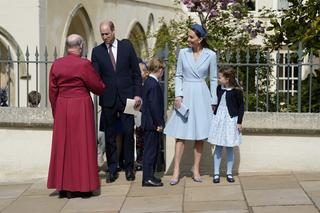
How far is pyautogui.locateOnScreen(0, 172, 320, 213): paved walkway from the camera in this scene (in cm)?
746

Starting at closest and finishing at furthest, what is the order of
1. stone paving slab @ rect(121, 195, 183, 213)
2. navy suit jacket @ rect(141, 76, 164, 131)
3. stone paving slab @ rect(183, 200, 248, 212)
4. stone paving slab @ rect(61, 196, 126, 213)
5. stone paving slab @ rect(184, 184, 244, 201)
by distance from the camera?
stone paving slab @ rect(183, 200, 248, 212) → stone paving slab @ rect(121, 195, 183, 213) → stone paving slab @ rect(61, 196, 126, 213) → stone paving slab @ rect(184, 184, 244, 201) → navy suit jacket @ rect(141, 76, 164, 131)

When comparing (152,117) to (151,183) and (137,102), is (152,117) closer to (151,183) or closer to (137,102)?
(137,102)

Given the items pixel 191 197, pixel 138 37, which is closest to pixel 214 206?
pixel 191 197

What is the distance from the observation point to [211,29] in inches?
550

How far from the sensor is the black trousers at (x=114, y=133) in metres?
8.69

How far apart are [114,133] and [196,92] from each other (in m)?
1.13

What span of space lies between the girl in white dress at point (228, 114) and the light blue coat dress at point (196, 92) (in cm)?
8

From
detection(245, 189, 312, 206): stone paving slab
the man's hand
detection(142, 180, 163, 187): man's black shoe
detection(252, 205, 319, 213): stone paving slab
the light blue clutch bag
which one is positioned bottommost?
detection(252, 205, 319, 213): stone paving slab

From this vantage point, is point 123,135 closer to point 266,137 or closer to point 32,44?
point 266,137

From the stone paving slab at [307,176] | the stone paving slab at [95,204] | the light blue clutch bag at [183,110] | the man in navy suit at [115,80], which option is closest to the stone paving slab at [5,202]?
the stone paving slab at [95,204]

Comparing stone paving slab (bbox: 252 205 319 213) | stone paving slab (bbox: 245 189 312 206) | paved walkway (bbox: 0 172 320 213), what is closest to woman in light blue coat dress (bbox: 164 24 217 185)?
paved walkway (bbox: 0 172 320 213)

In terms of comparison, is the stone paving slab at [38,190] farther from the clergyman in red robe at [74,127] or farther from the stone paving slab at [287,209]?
the stone paving slab at [287,209]

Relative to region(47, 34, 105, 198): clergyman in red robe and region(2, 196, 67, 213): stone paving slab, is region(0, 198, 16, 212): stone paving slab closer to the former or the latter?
region(2, 196, 67, 213): stone paving slab

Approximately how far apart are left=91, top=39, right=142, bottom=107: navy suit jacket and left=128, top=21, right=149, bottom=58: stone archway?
1405cm
